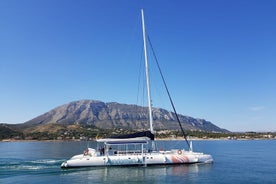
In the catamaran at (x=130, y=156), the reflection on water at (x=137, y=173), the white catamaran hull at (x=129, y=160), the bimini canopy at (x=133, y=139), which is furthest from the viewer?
the bimini canopy at (x=133, y=139)

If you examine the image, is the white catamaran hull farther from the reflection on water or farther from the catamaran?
the reflection on water

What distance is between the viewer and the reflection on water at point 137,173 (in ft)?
136

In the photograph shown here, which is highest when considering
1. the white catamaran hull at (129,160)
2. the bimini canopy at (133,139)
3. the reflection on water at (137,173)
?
the bimini canopy at (133,139)

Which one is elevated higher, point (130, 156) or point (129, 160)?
point (130, 156)

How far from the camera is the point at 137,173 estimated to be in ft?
150

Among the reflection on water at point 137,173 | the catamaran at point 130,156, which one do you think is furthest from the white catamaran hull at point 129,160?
the reflection on water at point 137,173

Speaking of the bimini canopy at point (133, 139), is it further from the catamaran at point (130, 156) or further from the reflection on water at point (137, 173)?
the reflection on water at point (137, 173)

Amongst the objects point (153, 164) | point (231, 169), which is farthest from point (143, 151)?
point (231, 169)

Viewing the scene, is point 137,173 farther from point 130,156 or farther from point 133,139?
point 133,139

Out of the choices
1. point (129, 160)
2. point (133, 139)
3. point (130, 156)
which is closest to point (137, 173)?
point (129, 160)

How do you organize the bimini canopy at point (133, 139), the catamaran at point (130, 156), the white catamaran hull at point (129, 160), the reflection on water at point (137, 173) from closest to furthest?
the reflection on water at point (137, 173) → the white catamaran hull at point (129, 160) → the catamaran at point (130, 156) → the bimini canopy at point (133, 139)

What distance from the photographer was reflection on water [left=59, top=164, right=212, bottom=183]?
4131cm

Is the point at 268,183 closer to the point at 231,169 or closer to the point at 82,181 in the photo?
the point at 231,169

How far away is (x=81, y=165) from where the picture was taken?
50.3 metres
